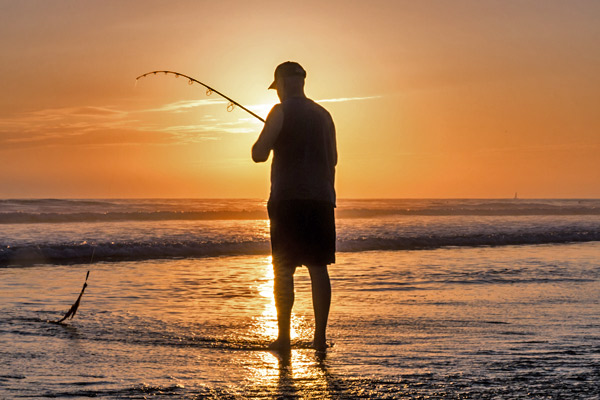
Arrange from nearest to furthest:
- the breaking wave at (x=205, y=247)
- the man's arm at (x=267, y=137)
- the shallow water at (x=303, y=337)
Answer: the shallow water at (x=303, y=337) < the man's arm at (x=267, y=137) < the breaking wave at (x=205, y=247)

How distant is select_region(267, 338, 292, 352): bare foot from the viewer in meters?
4.42

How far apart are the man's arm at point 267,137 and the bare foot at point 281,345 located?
1.06m

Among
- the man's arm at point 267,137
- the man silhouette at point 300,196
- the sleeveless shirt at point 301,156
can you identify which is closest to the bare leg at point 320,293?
the man silhouette at point 300,196

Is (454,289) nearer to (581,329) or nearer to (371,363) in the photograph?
(581,329)

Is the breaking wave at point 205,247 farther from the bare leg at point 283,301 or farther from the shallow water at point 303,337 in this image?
the bare leg at point 283,301

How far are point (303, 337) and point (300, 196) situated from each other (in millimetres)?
1024

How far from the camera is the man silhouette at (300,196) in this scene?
4.40 metres

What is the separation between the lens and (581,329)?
16.5ft

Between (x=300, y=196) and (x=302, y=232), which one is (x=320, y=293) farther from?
(x=300, y=196)

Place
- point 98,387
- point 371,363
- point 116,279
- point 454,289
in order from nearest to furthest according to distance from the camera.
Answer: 1. point 98,387
2. point 371,363
3. point 454,289
4. point 116,279

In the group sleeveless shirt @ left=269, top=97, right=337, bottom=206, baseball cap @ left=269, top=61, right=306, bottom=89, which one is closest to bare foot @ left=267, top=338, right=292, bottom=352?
sleeveless shirt @ left=269, top=97, right=337, bottom=206

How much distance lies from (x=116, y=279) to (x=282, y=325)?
16.3ft

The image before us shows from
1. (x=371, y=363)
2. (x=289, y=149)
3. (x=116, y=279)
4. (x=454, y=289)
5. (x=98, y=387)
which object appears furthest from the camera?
(x=116, y=279)

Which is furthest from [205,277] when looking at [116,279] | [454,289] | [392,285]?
[454,289]
